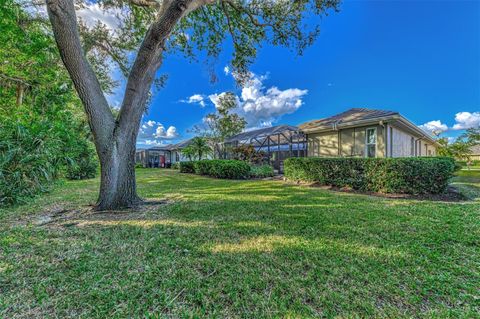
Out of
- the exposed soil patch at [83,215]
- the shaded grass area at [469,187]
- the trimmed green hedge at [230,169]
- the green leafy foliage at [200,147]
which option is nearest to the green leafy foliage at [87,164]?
the trimmed green hedge at [230,169]

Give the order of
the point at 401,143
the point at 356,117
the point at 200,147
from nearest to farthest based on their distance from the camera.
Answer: the point at 356,117 < the point at 401,143 < the point at 200,147

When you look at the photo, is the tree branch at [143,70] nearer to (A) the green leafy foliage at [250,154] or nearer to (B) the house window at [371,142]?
(B) the house window at [371,142]

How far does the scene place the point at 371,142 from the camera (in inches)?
386

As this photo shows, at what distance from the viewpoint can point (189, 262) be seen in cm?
241

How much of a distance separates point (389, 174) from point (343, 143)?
14.0 ft

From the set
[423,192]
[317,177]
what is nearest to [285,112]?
[317,177]

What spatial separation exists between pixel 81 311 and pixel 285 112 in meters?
27.6

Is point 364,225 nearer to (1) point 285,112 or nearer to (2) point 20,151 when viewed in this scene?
(2) point 20,151

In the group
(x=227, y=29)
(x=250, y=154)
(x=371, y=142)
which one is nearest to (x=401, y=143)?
(x=371, y=142)

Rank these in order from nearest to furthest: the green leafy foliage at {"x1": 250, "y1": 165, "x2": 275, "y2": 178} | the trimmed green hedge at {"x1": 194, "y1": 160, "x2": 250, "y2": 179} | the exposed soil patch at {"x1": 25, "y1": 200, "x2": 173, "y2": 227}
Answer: the exposed soil patch at {"x1": 25, "y1": 200, "x2": 173, "y2": 227}
the trimmed green hedge at {"x1": 194, "y1": 160, "x2": 250, "y2": 179}
the green leafy foliage at {"x1": 250, "y1": 165, "x2": 275, "y2": 178}

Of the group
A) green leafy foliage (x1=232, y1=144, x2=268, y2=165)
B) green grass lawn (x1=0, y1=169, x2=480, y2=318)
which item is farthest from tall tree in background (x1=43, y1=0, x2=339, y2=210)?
green leafy foliage (x1=232, y1=144, x2=268, y2=165)

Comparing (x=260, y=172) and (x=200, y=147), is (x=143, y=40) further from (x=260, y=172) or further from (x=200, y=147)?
(x=200, y=147)

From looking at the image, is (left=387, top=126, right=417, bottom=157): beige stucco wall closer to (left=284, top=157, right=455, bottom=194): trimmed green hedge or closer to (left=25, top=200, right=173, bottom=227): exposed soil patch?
(left=284, top=157, right=455, bottom=194): trimmed green hedge

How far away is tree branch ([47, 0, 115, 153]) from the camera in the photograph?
3846mm
